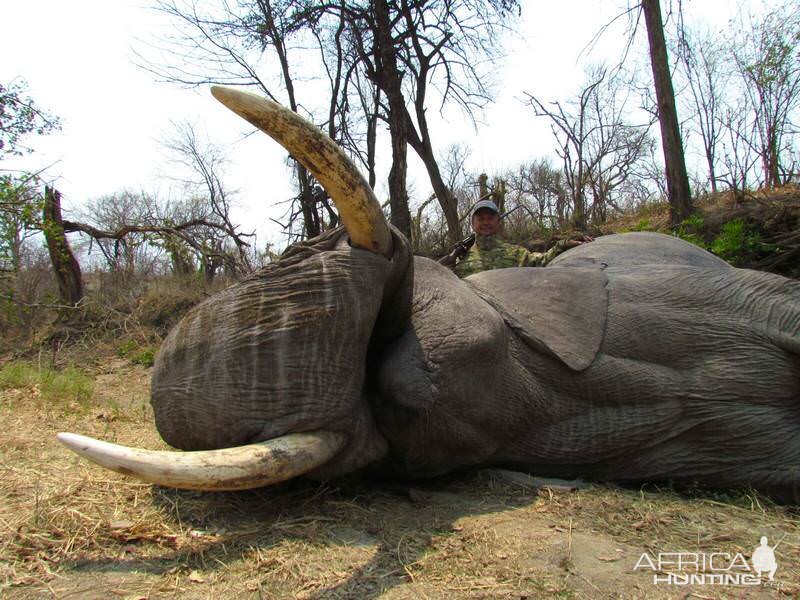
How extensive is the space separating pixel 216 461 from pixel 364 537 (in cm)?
64

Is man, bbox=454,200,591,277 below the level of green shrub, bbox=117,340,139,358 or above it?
above

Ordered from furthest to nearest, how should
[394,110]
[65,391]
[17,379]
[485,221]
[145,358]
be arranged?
[394,110] < [145,358] < [485,221] < [17,379] < [65,391]

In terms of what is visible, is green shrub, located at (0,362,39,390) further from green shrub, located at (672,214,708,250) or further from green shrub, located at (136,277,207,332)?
green shrub, located at (672,214,708,250)

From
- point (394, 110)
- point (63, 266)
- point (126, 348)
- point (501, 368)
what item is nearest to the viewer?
point (501, 368)

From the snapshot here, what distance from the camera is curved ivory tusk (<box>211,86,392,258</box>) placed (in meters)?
2.08

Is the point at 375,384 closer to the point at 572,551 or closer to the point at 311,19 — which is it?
the point at 572,551

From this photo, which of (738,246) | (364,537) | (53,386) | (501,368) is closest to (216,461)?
(364,537)

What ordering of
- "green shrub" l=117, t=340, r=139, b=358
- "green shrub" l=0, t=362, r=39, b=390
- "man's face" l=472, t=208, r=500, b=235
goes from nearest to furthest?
"green shrub" l=0, t=362, r=39, b=390 < "man's face" l=472, t=208, r=500, b=235 < "green shrub" l=117, t=340, r=139, b=358

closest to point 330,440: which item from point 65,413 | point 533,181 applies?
point 65,413

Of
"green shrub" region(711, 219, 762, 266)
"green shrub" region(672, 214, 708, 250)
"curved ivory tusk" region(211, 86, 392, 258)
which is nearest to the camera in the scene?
"curved ivory tusk" region(211, 86, 392, 258)

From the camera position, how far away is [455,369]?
2.62 metres

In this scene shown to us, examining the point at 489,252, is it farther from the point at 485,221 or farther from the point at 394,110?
the point at 394,110

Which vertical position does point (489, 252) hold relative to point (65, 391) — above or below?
above
